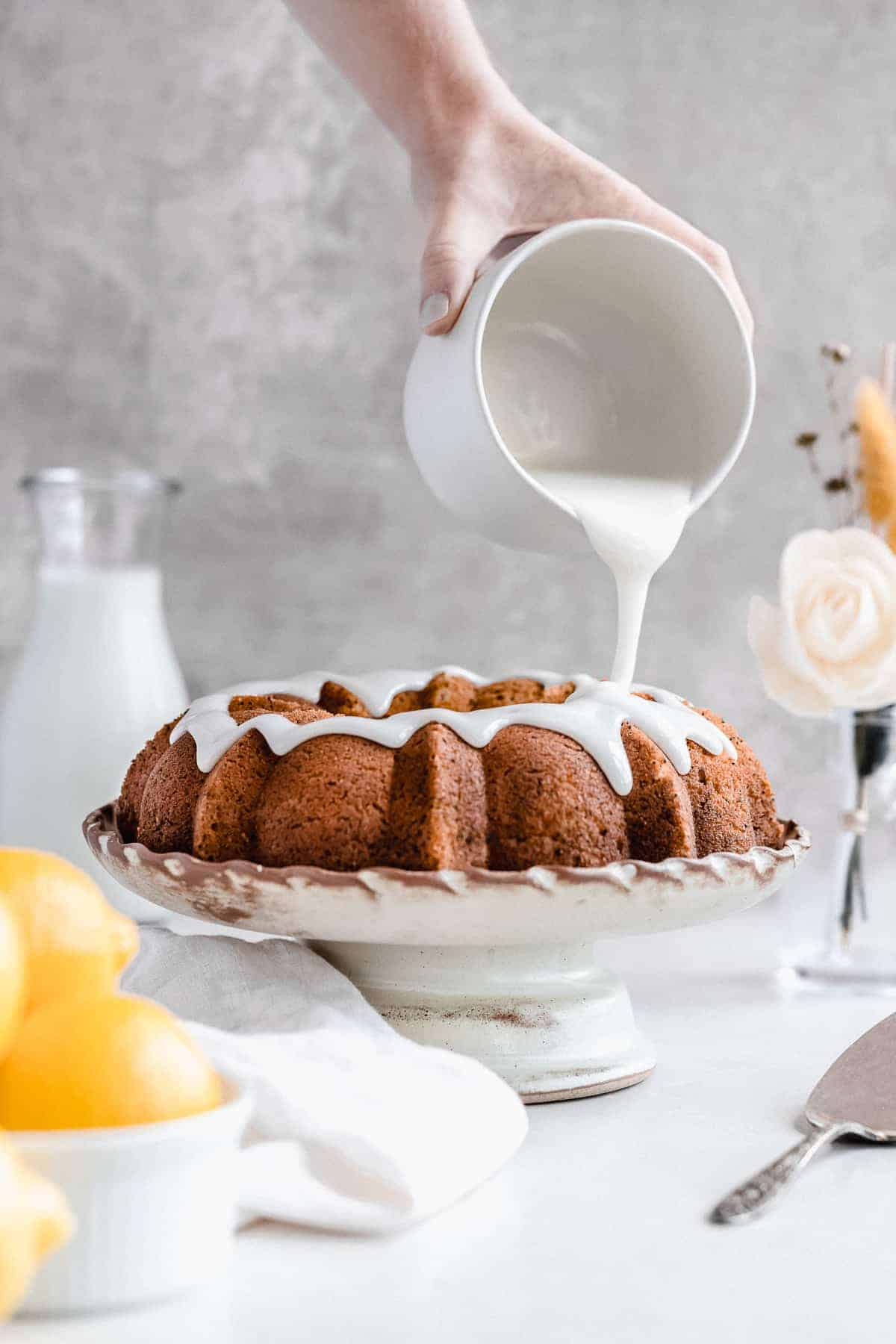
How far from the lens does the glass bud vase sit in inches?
54.2

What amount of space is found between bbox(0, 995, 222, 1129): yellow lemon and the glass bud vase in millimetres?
887

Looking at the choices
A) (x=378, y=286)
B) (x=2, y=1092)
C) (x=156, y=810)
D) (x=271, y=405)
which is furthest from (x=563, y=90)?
(x=2, y=1092)

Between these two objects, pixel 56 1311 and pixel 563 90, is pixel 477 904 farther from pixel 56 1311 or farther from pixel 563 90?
pixel 563 90

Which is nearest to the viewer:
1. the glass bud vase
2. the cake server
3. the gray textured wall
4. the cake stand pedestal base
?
the cake server

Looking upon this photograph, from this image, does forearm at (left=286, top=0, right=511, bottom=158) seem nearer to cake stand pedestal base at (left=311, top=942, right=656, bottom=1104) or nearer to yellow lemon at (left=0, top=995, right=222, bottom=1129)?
cake stand pedestal base at (left=311, top=942, right=656, bottom=1104)

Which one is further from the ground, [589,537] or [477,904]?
[589,537]

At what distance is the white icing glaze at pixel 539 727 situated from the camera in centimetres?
95

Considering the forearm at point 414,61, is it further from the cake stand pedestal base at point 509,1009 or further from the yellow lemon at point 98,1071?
the yellow lemon at point 98,1071

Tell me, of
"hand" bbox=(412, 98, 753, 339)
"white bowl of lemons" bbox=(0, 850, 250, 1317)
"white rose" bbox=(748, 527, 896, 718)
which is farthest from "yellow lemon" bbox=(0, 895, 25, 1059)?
"white rose" bbox=(748, 527, 896, 718)

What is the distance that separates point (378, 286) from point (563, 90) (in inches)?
14.2

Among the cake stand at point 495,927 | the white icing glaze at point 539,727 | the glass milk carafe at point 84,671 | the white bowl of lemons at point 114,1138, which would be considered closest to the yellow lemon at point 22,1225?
the white bowl of lemons at point 114,1138

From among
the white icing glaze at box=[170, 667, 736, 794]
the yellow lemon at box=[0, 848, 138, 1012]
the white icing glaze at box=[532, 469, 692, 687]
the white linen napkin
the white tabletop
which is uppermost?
the white icing glaze at box=[532, 469, 692, 687]

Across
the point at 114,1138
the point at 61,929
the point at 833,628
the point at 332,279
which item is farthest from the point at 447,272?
the point at 332,279

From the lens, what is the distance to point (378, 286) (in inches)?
78.9
